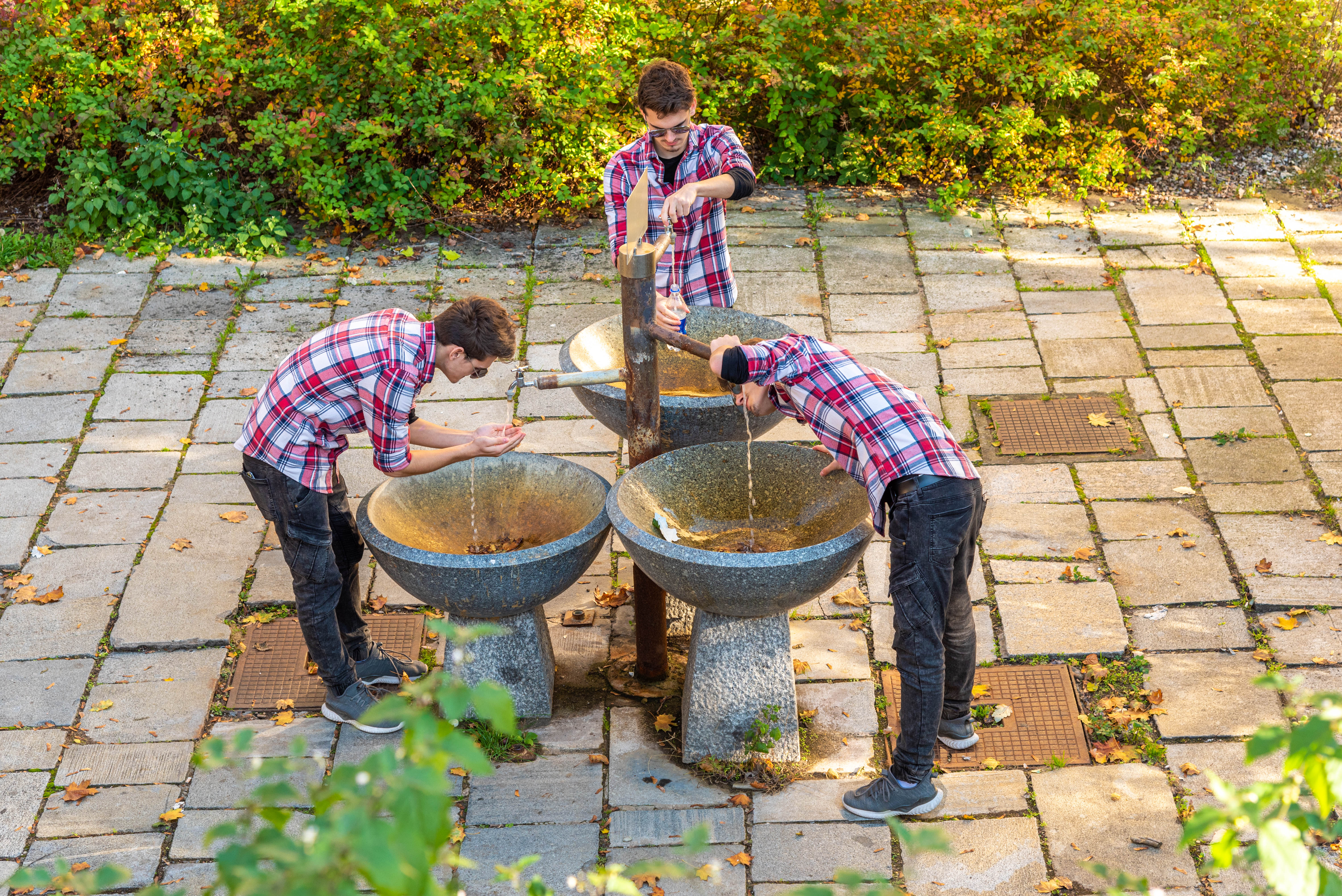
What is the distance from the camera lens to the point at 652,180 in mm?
4414

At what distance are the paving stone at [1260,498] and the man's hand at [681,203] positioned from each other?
8.27 feet

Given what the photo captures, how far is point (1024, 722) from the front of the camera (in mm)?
3971

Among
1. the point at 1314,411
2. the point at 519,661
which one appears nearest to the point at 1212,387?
the point at 1314,411

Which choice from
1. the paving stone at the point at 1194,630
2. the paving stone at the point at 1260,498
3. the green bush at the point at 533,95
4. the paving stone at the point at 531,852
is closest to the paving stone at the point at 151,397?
the green bush at the point at 533,95

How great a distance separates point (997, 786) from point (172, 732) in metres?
2.71

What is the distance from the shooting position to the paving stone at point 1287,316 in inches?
237

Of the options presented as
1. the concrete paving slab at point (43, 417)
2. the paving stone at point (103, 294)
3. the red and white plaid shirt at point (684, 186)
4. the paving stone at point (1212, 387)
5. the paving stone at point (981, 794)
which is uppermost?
the red and white plaid shirt at point (684, 186)

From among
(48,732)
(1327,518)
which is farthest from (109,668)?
(1327,518)

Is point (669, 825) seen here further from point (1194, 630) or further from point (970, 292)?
point (970, 292)

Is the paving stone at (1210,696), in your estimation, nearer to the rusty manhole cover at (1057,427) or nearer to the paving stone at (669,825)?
the rusty manhole cover at (1057,427)

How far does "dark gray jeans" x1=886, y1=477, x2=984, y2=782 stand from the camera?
3.27 m

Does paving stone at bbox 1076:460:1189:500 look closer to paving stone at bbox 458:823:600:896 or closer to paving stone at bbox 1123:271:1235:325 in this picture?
paving stone at bbox 1123:271:1235:325

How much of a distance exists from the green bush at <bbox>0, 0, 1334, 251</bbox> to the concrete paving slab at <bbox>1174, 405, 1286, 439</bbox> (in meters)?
2.48

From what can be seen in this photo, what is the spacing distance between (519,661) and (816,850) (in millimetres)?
1130
